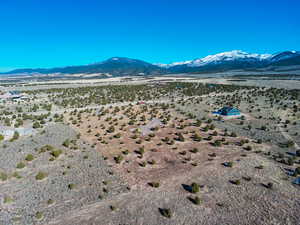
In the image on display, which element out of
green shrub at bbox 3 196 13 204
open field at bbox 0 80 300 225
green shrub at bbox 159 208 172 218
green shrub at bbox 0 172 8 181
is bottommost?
open field at bbox 0 80 300 225

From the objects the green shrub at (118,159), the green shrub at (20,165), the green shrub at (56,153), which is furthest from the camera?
the green shrub at (56,153)

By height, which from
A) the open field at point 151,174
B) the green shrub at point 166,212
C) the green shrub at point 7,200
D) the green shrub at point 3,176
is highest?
the green shrub at point 3,176

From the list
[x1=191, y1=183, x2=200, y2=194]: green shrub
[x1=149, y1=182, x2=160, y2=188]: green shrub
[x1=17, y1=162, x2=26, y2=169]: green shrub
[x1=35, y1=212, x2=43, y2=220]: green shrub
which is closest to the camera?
[x1=35, y1=212, x2=43, y2=220]: green shrub

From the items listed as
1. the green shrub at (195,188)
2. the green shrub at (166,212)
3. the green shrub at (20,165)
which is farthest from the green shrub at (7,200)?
the green shrub at (195,188)

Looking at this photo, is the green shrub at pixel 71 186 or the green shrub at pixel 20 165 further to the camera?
the green shrub at pixel 20 165

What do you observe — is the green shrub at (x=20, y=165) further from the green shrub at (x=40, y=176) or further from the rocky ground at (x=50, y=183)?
the green shrub at (x=40, y=176)

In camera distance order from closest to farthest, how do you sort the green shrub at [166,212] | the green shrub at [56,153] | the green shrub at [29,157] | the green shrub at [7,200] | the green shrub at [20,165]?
the green shrub at [166,212]
the green shrub at [7,200]
the green shrub at [20,165]
the green shrub at [29,157]
the green shrub at [56,153]

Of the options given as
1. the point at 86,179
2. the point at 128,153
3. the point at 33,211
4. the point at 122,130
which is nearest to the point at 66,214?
the point at 33,211

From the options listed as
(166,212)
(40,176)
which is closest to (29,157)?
(40,176)

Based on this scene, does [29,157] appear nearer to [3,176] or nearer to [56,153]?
[56,153]

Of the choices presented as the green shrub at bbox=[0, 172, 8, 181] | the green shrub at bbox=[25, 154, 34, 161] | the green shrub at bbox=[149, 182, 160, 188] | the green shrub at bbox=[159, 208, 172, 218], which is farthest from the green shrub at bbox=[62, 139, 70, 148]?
the green shrub at bbox=[159, 208, 172, 218]

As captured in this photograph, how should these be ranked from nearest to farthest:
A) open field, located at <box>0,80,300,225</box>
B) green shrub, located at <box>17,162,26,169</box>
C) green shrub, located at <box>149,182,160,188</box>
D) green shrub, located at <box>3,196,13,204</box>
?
open field, located at <box>0,80,300,225</box>, green shrub, located at <box>3,196,13,204</box>, green shrub, located at <box>149,182,160,188</box>, green shrub, located at <box>17,162,26,169</box>

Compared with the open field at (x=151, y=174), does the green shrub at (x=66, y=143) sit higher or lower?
higher

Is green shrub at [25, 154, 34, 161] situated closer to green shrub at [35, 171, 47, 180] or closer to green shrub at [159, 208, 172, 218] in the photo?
green shrub at [35, 171, 47, 180]
